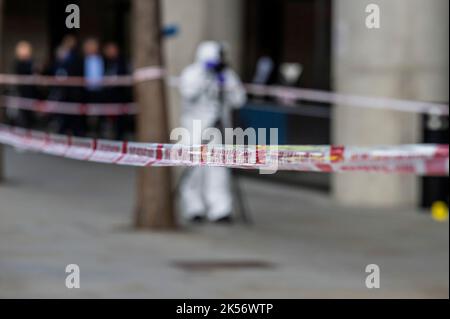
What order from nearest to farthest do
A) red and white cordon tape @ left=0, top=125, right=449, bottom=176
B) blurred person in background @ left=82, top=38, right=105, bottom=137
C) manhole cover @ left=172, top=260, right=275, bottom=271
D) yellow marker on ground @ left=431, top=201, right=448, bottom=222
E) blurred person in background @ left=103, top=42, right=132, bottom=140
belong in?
red and white cordon tape @ left=0, top=125, right=449, bottom=176, manhole cover @ left=172, top=260, right=275, bottom=271, yellow marker on ground @ left=431, top=201, right=448, bottom=222, blurred person in background @ left=82, top=38, right=105, bottom=137, blurred person in background @ left=103, top=42, right=132, bottom=140

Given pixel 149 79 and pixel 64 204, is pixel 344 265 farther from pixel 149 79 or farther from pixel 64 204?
pixel 64 204

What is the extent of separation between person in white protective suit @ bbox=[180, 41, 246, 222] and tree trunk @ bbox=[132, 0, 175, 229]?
1.24ft

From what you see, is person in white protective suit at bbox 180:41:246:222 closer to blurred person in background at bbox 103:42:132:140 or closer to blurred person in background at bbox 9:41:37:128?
blurred person in background at bbox 103:42:132:140

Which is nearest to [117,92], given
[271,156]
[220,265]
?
[220,265]

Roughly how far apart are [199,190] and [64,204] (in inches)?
75.9

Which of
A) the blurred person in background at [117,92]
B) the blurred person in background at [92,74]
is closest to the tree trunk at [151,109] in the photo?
the blurred person in background at [92,74]

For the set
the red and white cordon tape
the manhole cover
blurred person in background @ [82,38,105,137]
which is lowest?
the manhole cover

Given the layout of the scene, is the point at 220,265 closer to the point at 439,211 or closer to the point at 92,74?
the point at 439,211

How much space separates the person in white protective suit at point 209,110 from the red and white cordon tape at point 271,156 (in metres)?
4.21

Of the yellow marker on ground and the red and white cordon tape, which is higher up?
the red and white cordon tape

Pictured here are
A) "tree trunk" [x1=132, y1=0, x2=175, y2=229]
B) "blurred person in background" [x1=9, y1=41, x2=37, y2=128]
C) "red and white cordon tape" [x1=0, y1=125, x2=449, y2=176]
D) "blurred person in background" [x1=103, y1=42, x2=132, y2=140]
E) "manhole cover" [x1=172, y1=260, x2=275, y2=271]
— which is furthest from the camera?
"blurred person in background" [x1=9, y1=41, x2=37, y2=128]

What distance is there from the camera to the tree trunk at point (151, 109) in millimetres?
12359

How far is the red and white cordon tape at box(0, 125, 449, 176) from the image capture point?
6070mm

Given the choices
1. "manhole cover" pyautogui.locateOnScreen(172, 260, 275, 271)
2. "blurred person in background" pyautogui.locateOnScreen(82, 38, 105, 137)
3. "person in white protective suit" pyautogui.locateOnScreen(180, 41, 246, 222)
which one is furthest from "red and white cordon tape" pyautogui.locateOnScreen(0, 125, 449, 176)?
"blurred person in background" pyautogui.locateOnScreen(82, 38, 105, 137)
